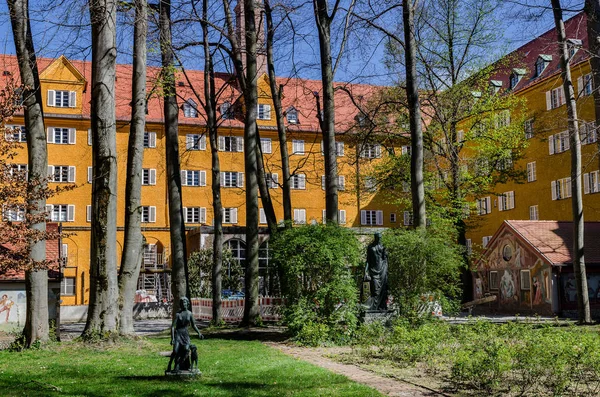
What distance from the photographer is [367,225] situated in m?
55.6

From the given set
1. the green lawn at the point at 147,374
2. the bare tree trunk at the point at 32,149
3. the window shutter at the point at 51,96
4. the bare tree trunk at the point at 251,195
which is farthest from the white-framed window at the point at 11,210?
the window shutter at the point at 51,96

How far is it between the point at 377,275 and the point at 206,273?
24386mm

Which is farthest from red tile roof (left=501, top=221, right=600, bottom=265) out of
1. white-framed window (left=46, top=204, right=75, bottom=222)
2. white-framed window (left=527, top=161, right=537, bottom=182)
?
white-framed window (left=46, top=204, right=75, bottom=222)

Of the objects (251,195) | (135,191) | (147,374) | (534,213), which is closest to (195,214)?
(534,213)

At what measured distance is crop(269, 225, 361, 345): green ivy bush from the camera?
18.0 meters

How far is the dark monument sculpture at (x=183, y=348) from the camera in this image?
10.7 m

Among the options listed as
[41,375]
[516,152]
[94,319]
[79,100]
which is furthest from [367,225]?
[41,375]

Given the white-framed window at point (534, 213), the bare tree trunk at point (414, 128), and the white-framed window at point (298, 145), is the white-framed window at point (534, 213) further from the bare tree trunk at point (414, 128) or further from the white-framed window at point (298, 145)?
the bare tree trunk at point (414, 128)

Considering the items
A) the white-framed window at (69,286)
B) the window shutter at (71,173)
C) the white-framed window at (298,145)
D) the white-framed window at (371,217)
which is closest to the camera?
the white-framed window at (69,286)

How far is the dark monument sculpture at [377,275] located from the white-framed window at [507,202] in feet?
105

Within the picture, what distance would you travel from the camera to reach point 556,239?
32781 millimetres

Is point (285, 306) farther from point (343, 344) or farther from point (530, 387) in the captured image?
point (530, 387)

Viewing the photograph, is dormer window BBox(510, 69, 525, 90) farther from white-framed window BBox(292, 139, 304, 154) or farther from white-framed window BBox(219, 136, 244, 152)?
white-framed window BBox(219, 136, 244, 152)

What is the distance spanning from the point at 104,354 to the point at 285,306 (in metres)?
5.90
